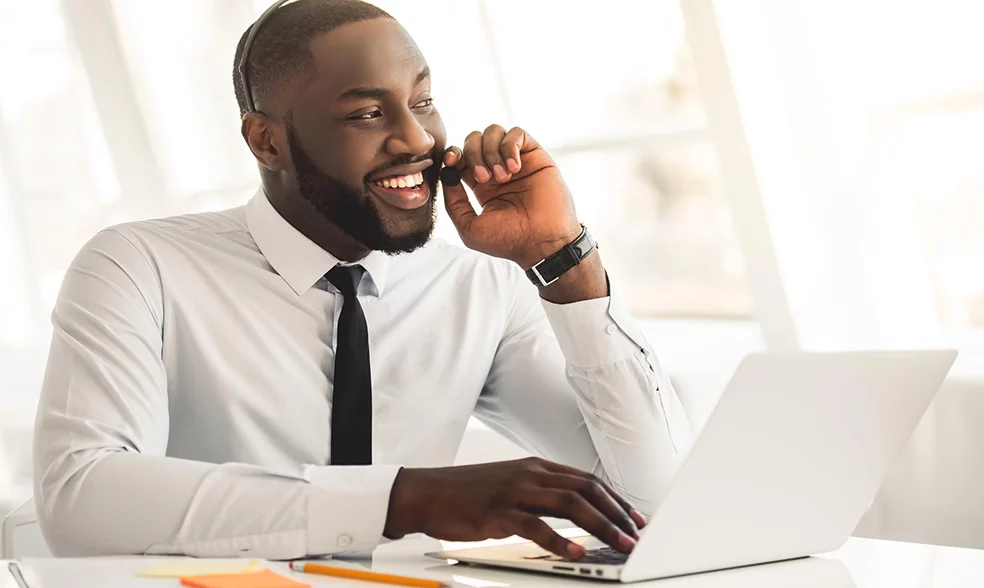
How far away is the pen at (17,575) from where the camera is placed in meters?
1.03

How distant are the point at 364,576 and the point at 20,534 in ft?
3.58

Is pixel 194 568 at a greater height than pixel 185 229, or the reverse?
pixel 185 229

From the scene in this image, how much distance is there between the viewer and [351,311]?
5.90ft

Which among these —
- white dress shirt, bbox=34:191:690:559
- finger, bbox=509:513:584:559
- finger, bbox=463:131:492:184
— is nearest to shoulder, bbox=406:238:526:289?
white dress shirt, bbox=34:191:690:559

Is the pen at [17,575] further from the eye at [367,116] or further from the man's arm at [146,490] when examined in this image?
the eye at [367,116]

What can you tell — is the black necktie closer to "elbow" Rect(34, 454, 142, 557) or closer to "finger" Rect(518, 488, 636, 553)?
"elbow" Rect(34, 454, 142, 557)

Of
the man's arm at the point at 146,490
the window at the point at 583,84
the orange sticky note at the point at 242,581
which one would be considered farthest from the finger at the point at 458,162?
the window at the point at 583,84

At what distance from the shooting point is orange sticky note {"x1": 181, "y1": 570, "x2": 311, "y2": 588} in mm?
1020

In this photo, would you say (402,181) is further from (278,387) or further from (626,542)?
(626,542)

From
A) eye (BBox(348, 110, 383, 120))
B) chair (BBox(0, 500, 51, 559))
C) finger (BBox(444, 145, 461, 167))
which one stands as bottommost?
chair (BBox(0, 500, 51, 559))

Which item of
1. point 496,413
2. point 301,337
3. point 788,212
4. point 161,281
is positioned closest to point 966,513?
point 496,413

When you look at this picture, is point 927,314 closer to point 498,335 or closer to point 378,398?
point 498,335

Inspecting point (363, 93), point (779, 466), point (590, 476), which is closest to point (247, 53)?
point (363, 93)

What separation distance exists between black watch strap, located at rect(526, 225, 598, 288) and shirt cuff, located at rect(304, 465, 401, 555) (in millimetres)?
581
